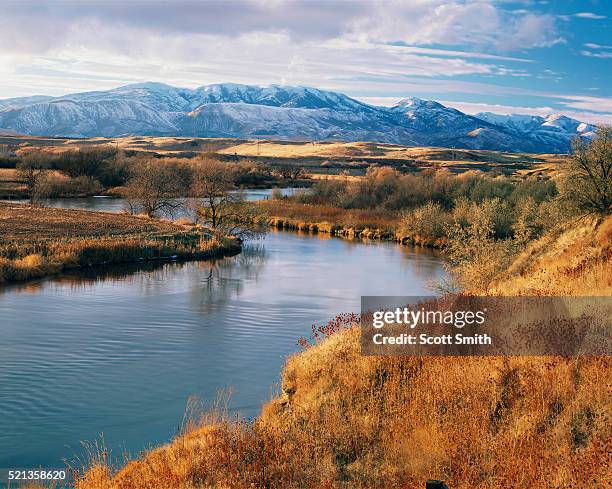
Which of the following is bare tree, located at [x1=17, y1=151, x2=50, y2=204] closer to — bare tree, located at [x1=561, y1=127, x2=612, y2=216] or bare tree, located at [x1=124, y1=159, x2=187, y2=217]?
bare tree, located at [x1=124, y1=159, x2=187, y2=217]

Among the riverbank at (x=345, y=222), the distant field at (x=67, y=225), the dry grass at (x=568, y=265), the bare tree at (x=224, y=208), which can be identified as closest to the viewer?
the dry grass at (x=568, y=265)

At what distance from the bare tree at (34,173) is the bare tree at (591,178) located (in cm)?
5868

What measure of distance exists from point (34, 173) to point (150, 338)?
235ft

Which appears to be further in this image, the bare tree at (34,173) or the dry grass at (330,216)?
the bare tree at (34,173)

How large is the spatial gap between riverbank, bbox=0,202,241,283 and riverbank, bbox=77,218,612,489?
26681 mm

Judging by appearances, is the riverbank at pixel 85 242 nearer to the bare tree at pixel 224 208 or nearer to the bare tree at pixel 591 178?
the bare tree at pixel 224 208

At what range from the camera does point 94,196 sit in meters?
90.5

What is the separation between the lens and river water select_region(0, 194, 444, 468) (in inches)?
661

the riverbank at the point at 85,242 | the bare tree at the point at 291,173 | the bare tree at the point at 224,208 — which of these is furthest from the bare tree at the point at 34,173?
the bare tree at the point at 291,173

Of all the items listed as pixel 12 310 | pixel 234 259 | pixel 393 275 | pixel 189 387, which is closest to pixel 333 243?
pixel 234 259

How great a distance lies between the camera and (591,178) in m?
25.8

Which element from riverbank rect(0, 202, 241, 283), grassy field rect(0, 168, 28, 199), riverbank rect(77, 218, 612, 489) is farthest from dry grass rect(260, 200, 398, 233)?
riverbank rect(77, 218, 612, 489)

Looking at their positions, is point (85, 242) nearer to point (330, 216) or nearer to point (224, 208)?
point (224, 208)

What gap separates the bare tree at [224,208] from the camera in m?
55.1
